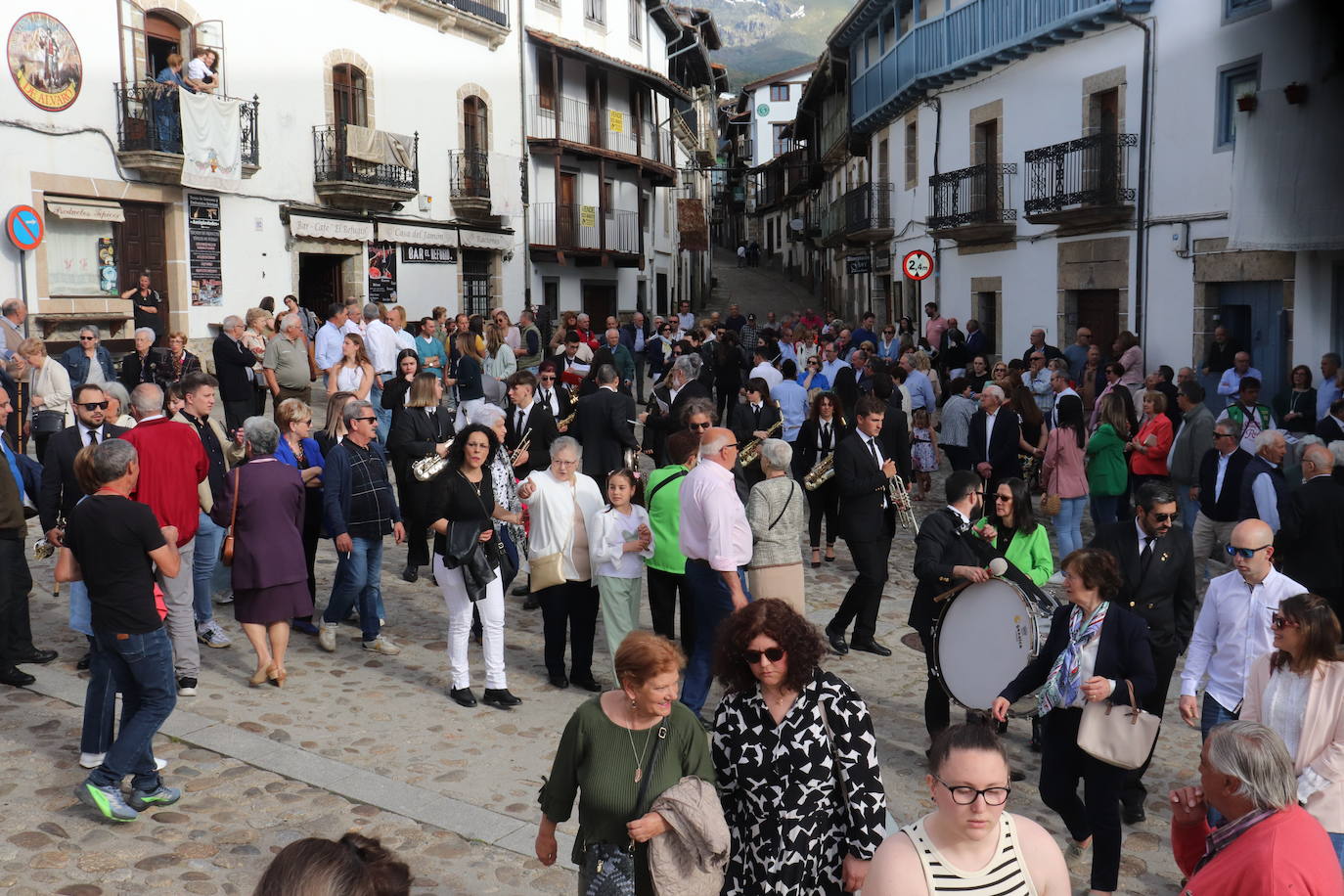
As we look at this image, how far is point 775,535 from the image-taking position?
7273mm

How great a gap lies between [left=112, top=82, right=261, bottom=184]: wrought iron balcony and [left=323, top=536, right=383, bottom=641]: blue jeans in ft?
38.9

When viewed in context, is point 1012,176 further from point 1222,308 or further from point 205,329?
point 205,329

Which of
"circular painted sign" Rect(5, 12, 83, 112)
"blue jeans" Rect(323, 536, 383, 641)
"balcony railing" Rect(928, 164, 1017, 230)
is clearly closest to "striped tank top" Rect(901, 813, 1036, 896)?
"blue jeans" Rect(323, 536, 383, 641)

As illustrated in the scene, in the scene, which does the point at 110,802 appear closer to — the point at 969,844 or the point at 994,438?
the point at 969,844

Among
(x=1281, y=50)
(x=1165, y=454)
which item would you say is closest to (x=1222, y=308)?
(x=1281, y=50)

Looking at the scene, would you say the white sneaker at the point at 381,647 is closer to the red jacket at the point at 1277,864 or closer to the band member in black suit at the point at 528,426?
the band member in black suit at the point at 528,426

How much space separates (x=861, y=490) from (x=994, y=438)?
8.57 feet

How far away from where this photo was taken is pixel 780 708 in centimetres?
370

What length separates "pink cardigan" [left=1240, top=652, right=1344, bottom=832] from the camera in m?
4.36

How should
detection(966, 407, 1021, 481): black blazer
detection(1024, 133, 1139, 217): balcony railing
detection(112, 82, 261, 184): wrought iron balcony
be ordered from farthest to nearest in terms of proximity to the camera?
1. detection(1024, 133, 1139, 217): balcony railing
2. detection(112, 82, 261, 184): wrought iron balcony
3. detection(966, 407, 1021, 481): black blazer

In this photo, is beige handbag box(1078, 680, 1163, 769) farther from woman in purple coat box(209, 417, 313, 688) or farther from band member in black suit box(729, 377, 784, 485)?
band member in black suit box(729, 377, 784, 485)

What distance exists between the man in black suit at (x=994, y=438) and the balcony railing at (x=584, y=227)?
1942 cm

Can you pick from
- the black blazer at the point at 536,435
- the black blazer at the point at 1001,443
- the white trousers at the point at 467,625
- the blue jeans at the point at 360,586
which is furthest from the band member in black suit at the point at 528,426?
the black blazer at the point at 1001,443

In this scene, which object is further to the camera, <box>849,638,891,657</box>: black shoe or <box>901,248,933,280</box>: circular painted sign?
<box>901,248,933,280</box>: circular painted sign
